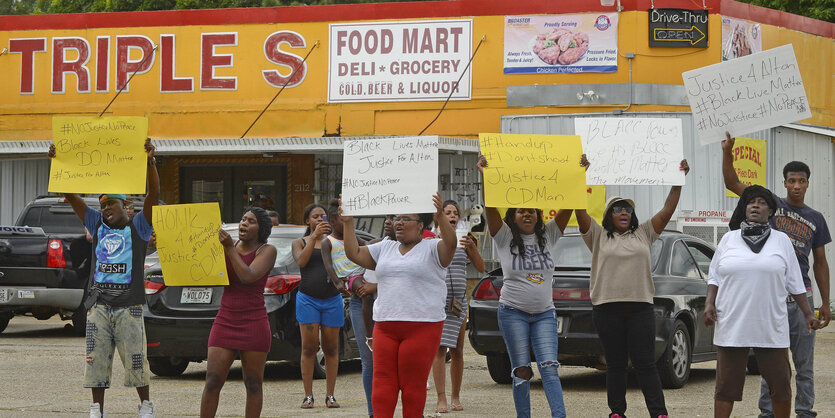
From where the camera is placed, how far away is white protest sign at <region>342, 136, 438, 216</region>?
7.20 m

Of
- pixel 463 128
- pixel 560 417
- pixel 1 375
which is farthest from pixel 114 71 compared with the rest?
pixel 560 417

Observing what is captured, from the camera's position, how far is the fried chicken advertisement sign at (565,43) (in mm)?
21250

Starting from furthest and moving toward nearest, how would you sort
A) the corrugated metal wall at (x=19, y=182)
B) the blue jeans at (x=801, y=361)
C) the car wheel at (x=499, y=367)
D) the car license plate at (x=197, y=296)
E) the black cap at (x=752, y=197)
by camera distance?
the corrugated metal wall at (x=19, y=182) < the car wheel at (x=499, y=367) < the car license plate at (x=197, y=296) < the blue jeans at (x=801, y=361) < the black cap at (x=752, y=197)

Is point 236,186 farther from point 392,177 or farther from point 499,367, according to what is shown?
point 392,177

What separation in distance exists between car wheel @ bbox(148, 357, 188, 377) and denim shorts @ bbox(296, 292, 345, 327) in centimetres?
255

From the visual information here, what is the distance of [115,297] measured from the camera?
26.3 ft

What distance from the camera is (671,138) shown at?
8406mm

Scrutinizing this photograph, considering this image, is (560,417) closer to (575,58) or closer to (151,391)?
(151,391)

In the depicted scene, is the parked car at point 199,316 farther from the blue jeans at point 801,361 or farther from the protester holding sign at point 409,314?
the blue jeans at point 801,361

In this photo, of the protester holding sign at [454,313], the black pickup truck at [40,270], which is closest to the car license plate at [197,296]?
the protester holding sign at [454,313]

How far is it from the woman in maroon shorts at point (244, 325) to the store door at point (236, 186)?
53.5ft

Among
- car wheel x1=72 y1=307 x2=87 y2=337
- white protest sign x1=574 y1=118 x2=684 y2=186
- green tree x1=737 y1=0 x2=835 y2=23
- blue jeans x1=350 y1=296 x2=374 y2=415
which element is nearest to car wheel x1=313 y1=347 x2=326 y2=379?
blue jeans x1=350 y1=296 x2=374 y2=415

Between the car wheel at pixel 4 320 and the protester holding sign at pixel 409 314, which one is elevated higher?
the protester holding sign at pixel 409 314

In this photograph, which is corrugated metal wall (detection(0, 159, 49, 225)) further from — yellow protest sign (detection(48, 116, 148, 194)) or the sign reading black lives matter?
yellow protest sign (detection(48, 116, 148, 194))
